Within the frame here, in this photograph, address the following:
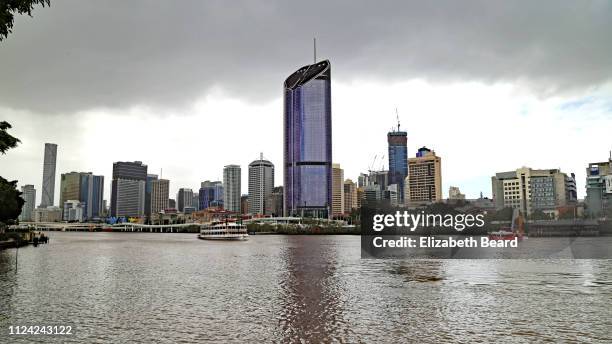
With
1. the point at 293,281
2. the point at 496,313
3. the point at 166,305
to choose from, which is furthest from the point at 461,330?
the point at 293,281

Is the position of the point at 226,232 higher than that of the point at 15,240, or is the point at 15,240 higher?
the point at 15,240

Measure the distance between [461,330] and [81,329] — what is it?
2120cm

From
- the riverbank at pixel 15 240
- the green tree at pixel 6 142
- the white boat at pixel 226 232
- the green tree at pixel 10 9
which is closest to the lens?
the green tree at pixel 10 9

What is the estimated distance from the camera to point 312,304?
34656 millimetres

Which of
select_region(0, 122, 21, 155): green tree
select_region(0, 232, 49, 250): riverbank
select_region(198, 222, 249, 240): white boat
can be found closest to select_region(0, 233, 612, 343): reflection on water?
select_region(0, 122, 21, 155): green tree

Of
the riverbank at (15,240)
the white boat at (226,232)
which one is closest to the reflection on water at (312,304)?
the riverbank at (15,240)

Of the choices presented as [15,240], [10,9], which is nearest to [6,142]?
[10,9]

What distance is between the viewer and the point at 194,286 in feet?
145

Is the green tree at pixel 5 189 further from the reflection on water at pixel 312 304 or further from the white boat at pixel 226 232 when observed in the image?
the white boat at pixel 226 232

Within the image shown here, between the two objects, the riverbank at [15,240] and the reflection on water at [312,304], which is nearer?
the reflection on water at [312,304]

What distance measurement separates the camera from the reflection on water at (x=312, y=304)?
85.4 ft

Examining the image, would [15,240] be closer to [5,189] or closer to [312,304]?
[5,189]

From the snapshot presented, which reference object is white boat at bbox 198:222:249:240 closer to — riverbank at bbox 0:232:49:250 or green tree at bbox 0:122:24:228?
riverbank at bbox 0:232:49:250

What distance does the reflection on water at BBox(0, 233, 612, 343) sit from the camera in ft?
85.4
